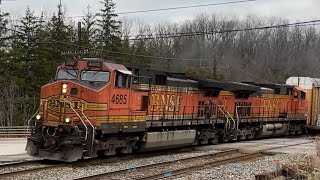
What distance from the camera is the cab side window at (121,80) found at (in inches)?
559

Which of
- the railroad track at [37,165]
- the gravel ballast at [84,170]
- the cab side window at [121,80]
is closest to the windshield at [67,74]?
the cab side window at [121,80]

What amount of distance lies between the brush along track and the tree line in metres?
12.2

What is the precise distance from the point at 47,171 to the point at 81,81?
3381 millimetres

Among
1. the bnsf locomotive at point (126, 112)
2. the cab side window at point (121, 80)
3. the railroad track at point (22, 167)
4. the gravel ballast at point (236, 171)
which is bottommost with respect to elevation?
the railroad track at point (22, 167)

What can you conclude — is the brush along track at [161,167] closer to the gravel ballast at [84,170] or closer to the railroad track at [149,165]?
the railroad track at [149,165]

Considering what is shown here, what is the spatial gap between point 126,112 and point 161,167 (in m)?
2.55

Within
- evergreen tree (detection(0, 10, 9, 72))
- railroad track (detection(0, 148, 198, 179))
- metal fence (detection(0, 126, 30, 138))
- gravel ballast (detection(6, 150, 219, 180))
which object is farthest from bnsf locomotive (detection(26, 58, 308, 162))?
evergreen tree (detection(0, 10, 9, 72))

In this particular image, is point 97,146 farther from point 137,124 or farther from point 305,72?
point 305,72

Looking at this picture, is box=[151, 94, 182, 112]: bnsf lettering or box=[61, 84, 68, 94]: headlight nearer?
box=[61, 84, 68, 94]: headlight

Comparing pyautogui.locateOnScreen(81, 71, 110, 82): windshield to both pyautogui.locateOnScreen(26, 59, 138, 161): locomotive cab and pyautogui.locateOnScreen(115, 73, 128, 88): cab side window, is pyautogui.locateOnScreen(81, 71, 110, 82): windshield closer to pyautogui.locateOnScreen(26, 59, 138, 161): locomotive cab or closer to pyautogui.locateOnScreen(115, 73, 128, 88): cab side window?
pyautogui.locateOnScreen(26, 59, 138, 161): locomotive cab

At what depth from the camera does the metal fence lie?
1182 inches

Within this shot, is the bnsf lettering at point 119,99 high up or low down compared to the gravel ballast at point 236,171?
up

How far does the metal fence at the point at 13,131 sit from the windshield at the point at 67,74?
16.1 m

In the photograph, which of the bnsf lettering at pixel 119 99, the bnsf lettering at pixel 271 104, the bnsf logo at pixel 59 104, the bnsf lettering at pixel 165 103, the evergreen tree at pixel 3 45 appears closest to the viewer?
the bnsf logo at pixel 59 104
